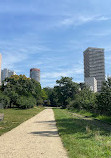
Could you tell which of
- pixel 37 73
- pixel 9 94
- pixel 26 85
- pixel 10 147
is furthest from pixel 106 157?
pixel 37 73

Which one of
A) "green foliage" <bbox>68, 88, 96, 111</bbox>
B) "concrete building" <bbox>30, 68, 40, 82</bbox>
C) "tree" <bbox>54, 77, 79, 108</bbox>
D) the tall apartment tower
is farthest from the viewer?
"concrete building" <bbox>30, 68, 40, 82</bbox>

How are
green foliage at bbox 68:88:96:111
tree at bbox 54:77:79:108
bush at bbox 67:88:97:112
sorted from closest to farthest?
bush at bbox 67:88:97:112, green foliage at bbox 68:88:96:111, tree at bbox 54:77:79:108

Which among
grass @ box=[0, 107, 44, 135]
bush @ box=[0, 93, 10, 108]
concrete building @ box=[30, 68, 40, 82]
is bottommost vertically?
grass @ box=[0, 107, 44, 135]

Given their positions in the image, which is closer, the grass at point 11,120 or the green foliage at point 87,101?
the grass at point 11,120

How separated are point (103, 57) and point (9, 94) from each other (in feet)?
354

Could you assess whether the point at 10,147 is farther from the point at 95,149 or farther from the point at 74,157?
the point at 95,149

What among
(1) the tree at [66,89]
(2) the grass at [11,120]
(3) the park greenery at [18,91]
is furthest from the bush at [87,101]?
(1) the tree at [66,89]

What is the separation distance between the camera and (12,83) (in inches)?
2044

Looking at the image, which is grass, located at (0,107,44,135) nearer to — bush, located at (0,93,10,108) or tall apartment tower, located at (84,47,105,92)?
bush, located at (0,93,10,108)

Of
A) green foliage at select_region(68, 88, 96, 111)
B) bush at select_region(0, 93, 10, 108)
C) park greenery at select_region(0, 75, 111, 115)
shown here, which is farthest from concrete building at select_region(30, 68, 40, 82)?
green foliage at select_region(68, 88, 96, 111)

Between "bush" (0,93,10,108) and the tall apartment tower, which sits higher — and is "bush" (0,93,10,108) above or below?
below

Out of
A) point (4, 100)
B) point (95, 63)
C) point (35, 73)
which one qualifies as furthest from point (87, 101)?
point (35, 73)

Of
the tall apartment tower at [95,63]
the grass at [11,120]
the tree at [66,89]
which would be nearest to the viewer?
the grass at [11,120]

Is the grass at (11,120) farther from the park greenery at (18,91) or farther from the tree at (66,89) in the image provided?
the tree at (66,89)
